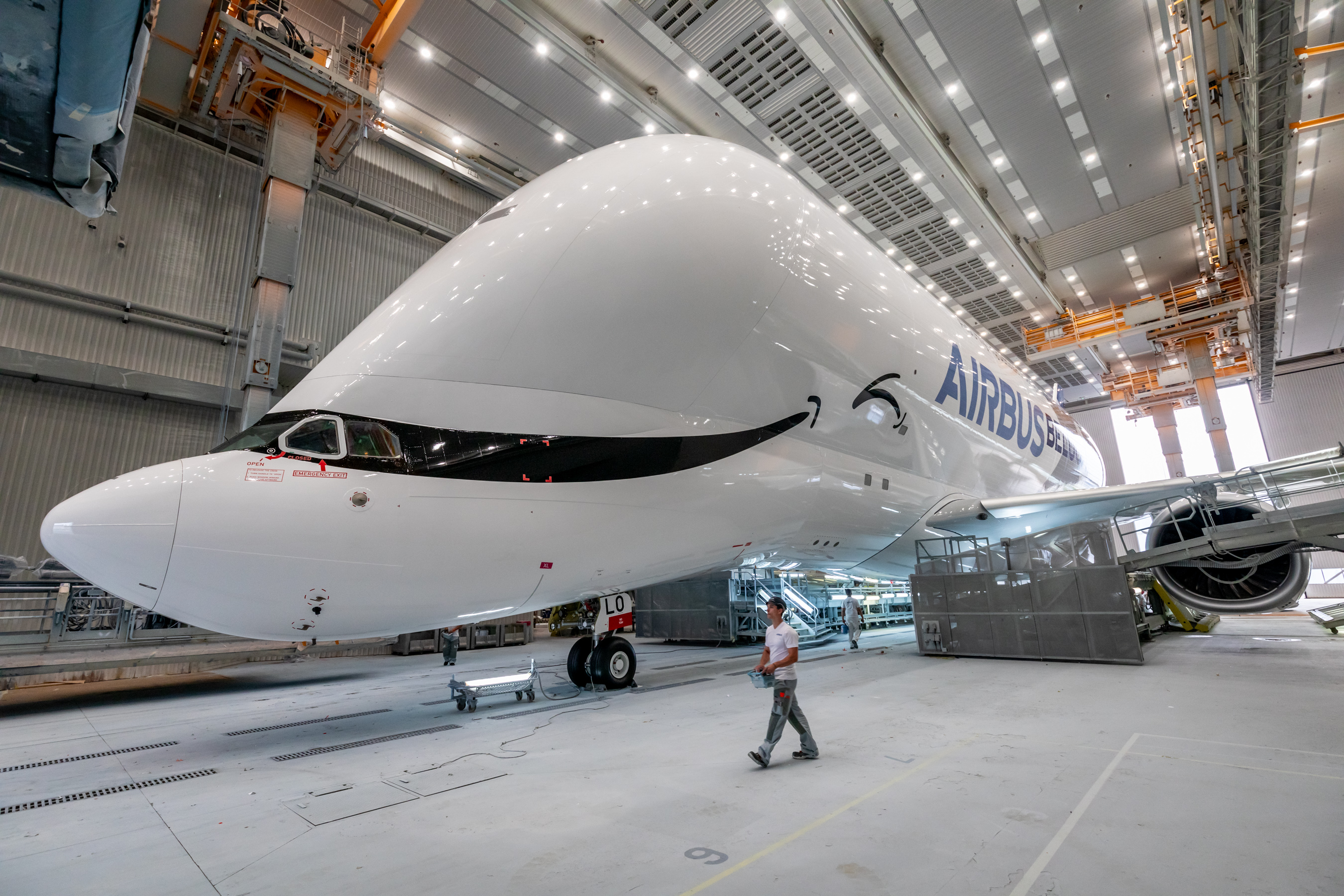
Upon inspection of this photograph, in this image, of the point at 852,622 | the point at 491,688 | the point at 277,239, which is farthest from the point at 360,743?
the point at 277,239

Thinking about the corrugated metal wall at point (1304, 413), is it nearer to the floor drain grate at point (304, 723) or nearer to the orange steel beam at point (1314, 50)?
the orange steel beam at point (1314, 50)

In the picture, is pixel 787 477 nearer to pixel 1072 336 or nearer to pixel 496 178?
pixel 496 178

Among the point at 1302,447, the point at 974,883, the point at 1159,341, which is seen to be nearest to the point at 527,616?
the point at 974,883

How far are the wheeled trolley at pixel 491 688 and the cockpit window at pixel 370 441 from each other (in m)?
2.96

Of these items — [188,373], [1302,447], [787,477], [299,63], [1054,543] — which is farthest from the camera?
[1302,447]

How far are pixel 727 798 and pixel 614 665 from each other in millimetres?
4147

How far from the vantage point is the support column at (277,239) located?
11992mm

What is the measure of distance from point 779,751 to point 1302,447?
3245 cm

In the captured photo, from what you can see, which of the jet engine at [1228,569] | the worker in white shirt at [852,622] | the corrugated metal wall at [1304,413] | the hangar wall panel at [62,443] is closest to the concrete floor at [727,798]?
the jet engine at [1228,569]

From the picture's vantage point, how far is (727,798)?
327cm

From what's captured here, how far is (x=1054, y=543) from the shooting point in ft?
26.8

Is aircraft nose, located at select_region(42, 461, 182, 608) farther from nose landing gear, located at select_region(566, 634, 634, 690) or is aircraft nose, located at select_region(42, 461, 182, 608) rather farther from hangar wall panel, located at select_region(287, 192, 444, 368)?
hangar wall panel, located at select_region(287, 192, 444, 368)

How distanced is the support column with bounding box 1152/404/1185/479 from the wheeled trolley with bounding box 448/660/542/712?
2999cm

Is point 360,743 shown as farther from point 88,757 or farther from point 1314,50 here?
point 1314,50
